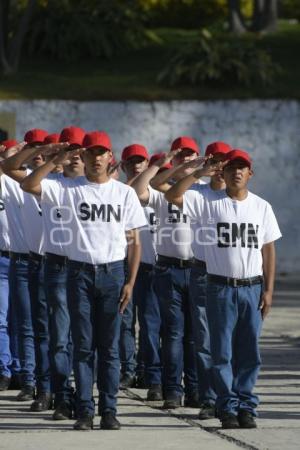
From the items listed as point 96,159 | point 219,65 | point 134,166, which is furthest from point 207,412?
point 219,65

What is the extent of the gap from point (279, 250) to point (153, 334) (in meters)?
12.7

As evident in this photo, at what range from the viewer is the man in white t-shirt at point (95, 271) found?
10.1 m

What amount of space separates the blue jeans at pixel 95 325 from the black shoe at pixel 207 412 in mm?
831

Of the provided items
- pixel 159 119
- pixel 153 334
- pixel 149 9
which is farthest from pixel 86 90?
pixel 153 334

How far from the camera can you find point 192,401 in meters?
11.4

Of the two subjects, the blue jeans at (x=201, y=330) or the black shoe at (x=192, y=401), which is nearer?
the blue jeans at (x=201, y=330)

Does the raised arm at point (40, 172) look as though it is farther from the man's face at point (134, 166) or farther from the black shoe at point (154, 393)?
the black shoe at point (154, 393)

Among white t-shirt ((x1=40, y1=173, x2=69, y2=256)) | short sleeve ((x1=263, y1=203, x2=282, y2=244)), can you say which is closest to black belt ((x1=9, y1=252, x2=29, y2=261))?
white t-shirt ((x1=40, y1=173, x2=69, y2=256))

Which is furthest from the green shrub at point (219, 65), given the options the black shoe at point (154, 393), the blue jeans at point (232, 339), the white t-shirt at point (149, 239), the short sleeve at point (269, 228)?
the blue jeans at point (232, 339)

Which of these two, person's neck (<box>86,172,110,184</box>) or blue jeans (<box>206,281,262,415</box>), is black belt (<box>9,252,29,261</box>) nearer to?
person's neck (<box>86,172,110,184</box>)

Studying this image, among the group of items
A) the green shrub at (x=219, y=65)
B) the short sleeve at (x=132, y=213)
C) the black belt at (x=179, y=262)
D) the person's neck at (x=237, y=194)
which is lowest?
the black belt at (x=179, y=262)

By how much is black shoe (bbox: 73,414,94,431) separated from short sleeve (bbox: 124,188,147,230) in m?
1.39

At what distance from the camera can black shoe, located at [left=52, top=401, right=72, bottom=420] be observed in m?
10.6

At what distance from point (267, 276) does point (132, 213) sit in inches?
42.6
